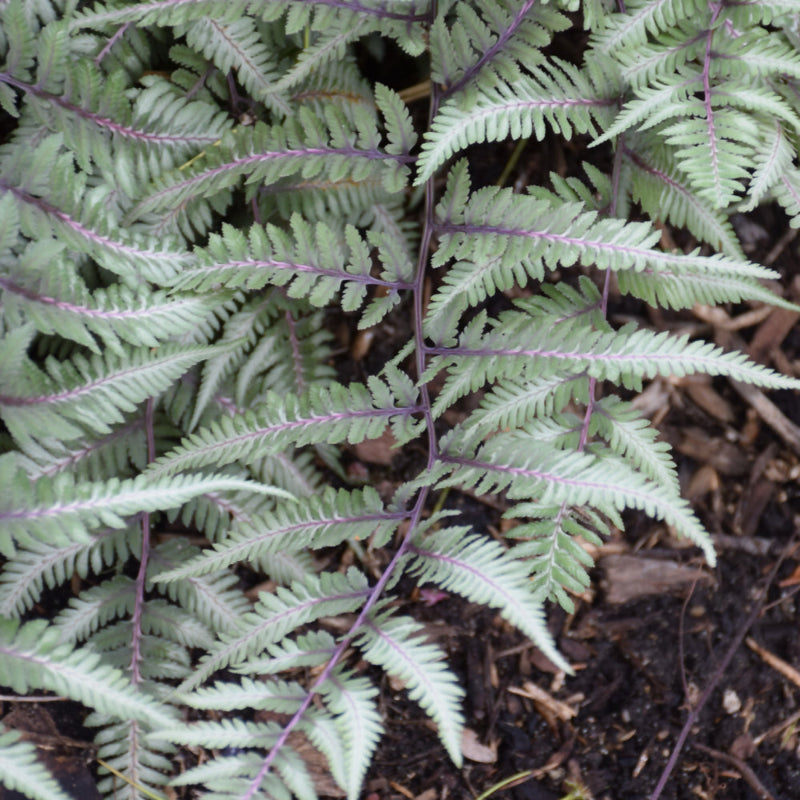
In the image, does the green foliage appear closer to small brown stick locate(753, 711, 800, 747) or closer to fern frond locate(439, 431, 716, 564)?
fern frond locate(439, 431, 716, 564)

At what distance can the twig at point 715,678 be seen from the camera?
2.17m

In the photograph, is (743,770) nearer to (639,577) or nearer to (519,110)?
(639,577)

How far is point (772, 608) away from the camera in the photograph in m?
2.35

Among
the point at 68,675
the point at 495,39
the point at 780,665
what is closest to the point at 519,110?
the point at 495,39

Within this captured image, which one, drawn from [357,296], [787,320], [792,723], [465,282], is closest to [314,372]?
[357,296]

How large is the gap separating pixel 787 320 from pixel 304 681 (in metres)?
1.94

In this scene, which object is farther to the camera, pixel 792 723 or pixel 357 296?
pixel 792 723

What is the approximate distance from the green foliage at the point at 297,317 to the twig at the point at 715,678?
0.64m

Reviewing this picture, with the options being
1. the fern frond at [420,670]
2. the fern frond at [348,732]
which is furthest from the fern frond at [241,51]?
the fern frond at [348,732]

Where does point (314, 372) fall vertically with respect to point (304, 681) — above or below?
above

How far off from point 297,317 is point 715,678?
5.41 feet

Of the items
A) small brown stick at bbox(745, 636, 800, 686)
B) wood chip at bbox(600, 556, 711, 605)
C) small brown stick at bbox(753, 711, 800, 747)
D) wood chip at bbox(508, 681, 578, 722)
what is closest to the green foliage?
wood chip at bbox(600, 556, 711, 605)

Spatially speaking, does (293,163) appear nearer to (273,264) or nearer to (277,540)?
(273,264)

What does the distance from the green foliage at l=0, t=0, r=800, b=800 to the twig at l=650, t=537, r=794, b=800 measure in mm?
638
